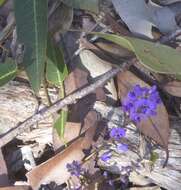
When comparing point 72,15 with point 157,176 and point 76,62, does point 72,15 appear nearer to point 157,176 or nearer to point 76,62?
point 76,62

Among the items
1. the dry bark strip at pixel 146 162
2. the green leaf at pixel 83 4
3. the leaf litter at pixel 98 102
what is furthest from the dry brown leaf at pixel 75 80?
the green leaf at pixel 83 4

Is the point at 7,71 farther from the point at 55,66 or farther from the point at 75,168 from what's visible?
the point at 75,168

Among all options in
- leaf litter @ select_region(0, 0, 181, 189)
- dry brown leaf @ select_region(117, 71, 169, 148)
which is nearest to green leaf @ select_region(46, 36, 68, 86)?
leaf litter @ select_region(0, 0, 181, 189)

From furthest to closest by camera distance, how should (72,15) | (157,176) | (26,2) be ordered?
(72,15) → (157,176) → (26,2)

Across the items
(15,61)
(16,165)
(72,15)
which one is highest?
(72,15)

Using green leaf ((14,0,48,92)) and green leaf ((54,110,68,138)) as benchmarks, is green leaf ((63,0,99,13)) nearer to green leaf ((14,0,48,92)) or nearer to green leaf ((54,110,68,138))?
green leaf ((14,0,48,92))

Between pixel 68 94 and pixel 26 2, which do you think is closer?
pixel 26 2

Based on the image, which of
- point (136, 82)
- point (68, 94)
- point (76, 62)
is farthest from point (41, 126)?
point (136, 82)

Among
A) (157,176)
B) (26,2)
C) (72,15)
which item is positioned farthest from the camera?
(72,15)
